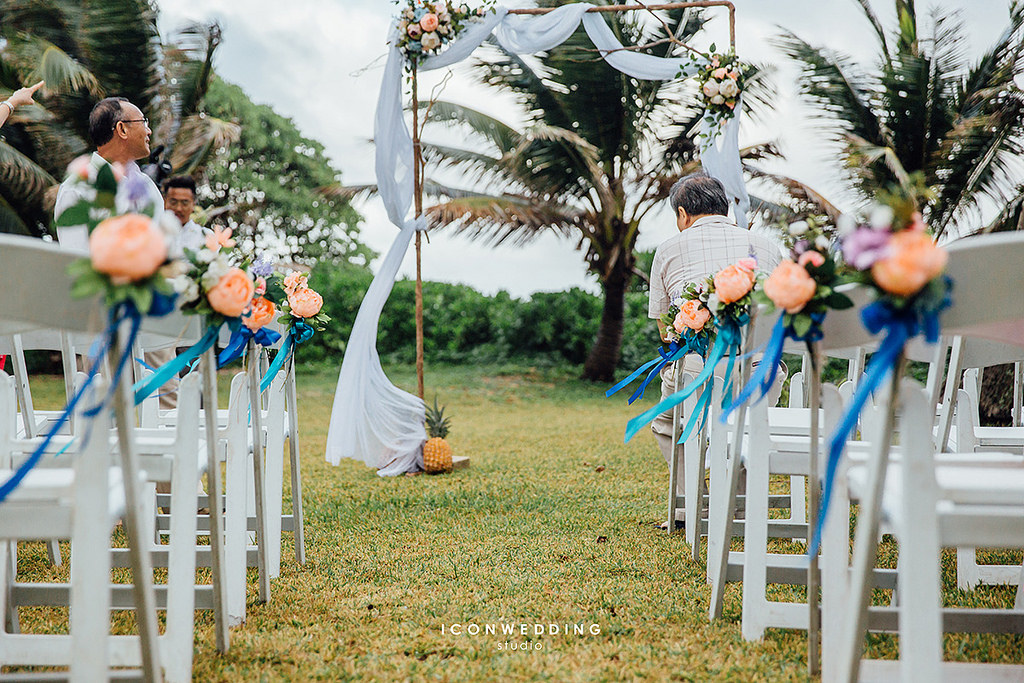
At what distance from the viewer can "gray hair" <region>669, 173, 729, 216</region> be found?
3893 mm

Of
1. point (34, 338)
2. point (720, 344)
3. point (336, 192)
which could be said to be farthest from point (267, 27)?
point (720, 344)

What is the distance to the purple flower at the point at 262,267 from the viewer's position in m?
2.34

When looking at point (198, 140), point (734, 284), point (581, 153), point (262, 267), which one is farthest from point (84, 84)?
point (734, 284)

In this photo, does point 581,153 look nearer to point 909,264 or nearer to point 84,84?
point 84,84

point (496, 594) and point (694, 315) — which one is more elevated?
point (694, 315)

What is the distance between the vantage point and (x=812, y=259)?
1.64m

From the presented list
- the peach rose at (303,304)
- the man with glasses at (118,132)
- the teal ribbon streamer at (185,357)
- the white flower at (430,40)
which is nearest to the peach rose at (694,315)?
the peach rose at (303,304)

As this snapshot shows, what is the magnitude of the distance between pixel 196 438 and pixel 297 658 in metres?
0.72

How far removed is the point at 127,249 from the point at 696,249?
2854 millimetres

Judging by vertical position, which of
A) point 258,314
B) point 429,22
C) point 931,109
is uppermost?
point 931,109

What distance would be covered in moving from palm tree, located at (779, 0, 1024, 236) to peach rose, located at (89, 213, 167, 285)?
26.8ft

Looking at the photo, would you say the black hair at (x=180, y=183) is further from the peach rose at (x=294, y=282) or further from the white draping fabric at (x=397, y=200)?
the peach rose at (x=294, y=282)

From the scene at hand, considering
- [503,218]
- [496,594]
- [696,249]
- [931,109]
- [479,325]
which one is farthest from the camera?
[479,325]

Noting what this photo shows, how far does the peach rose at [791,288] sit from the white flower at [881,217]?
278 mm
